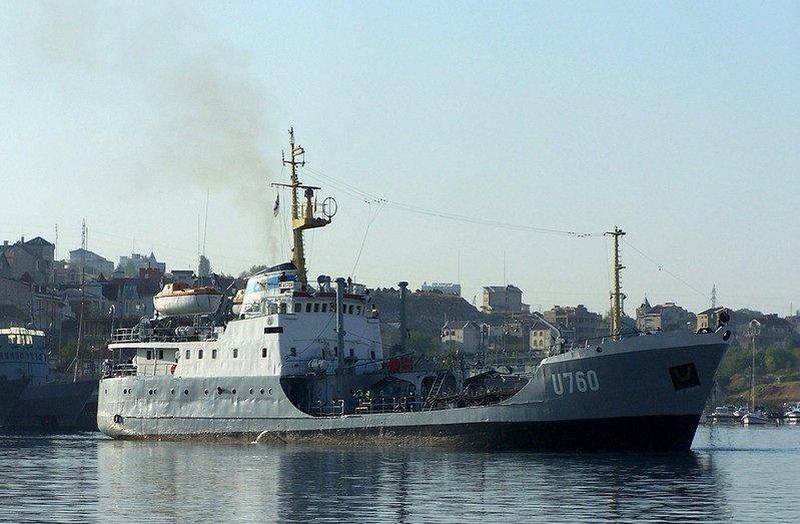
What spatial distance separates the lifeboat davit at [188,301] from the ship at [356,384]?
60 centimetres

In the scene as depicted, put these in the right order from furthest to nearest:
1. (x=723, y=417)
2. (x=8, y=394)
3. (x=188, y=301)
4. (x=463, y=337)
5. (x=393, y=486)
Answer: (x=463, y=337), (x=723, y=417), (x=8, y=394), (x=188, y=301), (x=393, y=486)

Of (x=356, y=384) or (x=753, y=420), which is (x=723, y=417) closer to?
(x=753, y=420)

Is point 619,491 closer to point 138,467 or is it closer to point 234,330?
point 138,467

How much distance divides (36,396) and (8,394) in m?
2.21

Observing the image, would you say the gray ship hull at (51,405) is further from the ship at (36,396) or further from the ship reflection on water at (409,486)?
the ship reflection on water at (409,486)

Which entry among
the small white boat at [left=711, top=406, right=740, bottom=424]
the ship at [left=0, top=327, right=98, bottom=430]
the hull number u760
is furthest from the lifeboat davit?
the small white boat at [left=711, top=406, right=740, bottom=424]

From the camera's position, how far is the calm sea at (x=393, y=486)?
3142 centimetres

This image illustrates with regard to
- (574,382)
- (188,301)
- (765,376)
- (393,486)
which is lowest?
(393,486)

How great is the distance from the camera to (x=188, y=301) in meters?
62.2

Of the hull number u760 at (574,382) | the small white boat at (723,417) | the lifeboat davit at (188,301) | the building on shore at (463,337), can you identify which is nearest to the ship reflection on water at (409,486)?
the hull number u760 at (574,382)

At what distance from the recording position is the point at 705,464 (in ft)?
152

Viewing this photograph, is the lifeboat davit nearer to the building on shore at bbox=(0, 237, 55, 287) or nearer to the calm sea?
the calm sea

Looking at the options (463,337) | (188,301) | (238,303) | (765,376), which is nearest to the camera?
(238,303)

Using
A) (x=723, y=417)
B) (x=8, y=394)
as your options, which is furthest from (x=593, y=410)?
(x=723, y=417)
